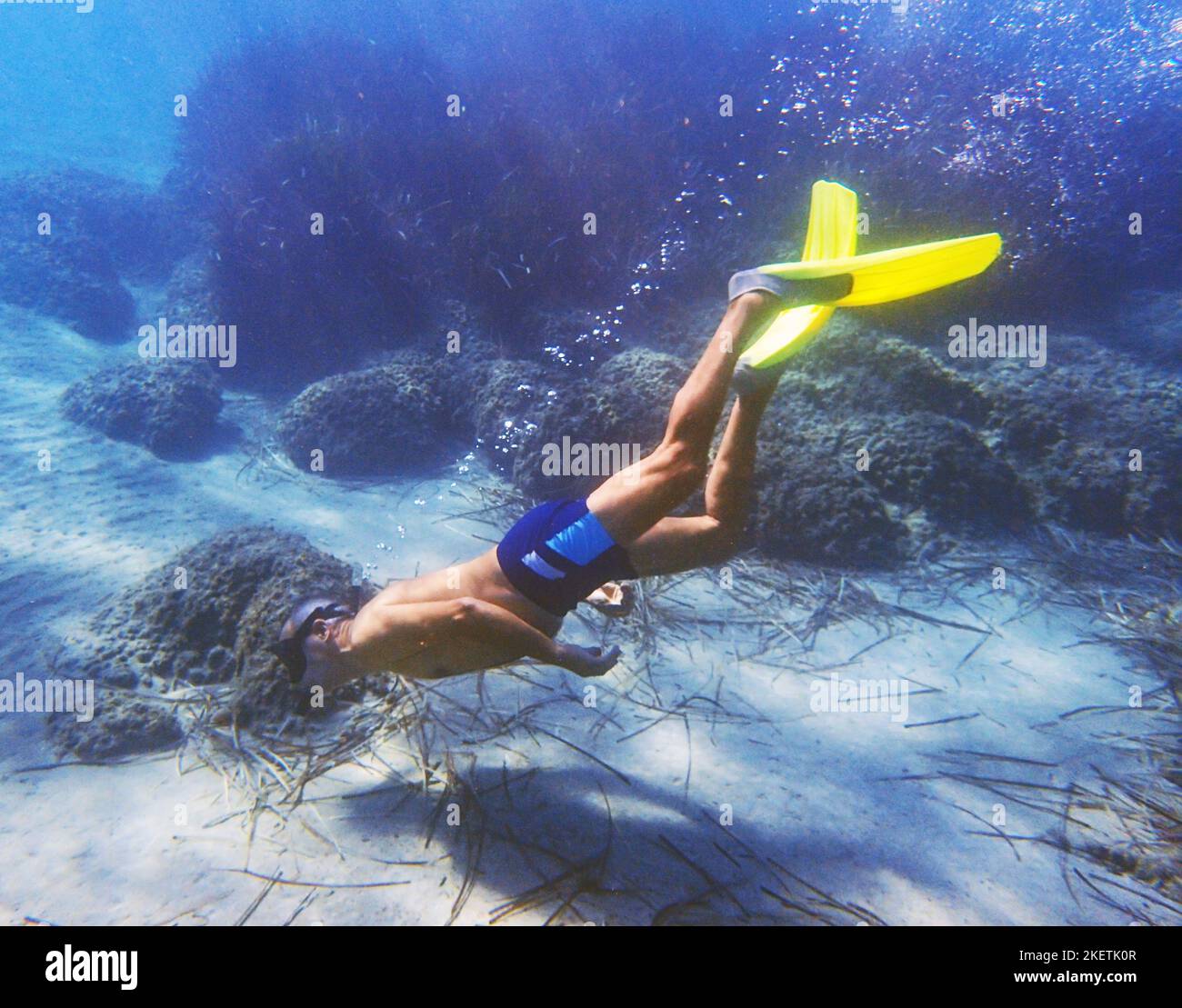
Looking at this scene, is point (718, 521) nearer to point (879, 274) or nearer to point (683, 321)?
point (879, 274)

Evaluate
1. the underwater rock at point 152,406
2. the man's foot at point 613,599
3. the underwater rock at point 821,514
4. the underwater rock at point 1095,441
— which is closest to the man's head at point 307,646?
the man's foot at point 613,599

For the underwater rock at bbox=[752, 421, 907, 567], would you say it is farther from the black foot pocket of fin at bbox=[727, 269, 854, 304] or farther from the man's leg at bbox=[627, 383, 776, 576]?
the black foot pocket of fin at bbox=[727, 269, 854, 304]

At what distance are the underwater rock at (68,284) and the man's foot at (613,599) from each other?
13.6 m

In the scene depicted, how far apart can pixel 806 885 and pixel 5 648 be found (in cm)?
505

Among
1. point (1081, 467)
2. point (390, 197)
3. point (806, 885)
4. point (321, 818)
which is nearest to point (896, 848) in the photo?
point (806, 885)

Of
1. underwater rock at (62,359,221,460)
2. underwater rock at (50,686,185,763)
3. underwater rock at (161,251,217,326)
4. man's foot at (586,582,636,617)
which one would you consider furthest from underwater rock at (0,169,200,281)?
man's foot at (586,582,636,617)

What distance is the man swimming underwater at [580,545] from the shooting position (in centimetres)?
301

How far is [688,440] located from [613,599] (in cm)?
107

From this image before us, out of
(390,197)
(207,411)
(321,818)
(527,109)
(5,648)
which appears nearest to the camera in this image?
(321,818)

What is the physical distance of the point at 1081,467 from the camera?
5.63 m

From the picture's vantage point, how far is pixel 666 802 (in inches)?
118

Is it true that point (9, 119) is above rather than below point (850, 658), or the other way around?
above

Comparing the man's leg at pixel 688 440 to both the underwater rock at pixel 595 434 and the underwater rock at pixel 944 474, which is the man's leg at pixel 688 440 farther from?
the underwater rock at pixel 944 474
